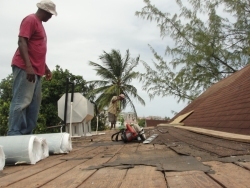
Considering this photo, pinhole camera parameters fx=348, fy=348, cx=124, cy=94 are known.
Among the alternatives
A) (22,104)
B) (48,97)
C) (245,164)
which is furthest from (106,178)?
(48,97)

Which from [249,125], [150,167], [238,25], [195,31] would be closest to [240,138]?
[249,125]

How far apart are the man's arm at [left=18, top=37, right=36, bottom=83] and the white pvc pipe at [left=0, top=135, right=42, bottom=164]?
2.36 feet

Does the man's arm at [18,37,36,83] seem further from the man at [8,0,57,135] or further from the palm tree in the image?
the palm tree

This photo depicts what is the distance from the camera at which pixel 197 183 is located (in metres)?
1.34

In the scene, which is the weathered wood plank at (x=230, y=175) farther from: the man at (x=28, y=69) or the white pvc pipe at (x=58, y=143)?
the man at (x=28, y=69)

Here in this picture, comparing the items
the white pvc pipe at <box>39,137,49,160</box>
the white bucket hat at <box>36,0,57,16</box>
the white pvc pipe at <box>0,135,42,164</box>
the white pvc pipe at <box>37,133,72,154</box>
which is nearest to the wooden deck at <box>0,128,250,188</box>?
the white pvc pipe at <box>0,135,42,164</box>

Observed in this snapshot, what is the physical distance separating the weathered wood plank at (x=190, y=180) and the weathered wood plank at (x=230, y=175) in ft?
0.13

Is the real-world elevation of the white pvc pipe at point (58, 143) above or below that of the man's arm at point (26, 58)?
below

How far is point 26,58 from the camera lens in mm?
3047

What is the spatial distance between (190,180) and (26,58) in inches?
82.5

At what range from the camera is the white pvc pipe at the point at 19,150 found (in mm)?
2385

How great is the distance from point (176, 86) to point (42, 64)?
1404 centimetres

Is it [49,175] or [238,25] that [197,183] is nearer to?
[49,175]

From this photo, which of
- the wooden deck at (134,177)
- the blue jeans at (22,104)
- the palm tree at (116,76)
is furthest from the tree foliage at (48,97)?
the wooden deck at (134,177)
